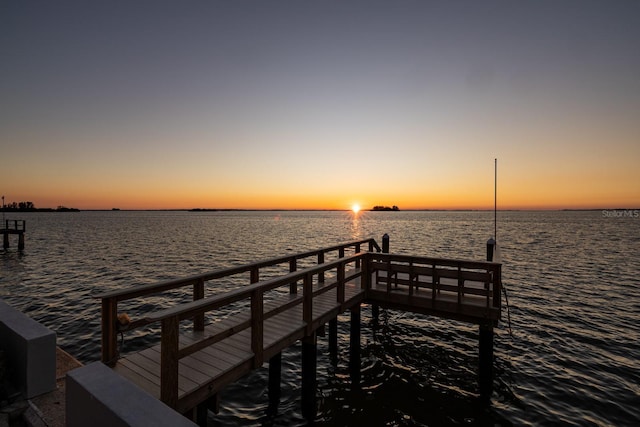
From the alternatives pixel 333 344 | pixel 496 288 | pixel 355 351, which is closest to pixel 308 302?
pixel 355 351

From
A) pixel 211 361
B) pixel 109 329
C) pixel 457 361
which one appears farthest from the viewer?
pixel 457 361

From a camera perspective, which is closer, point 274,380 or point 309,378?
point 309,378

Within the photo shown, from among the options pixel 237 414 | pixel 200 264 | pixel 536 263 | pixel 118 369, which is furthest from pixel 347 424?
pixel 536 263

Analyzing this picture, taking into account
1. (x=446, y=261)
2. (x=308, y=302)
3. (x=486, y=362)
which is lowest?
(x=486, y=362)

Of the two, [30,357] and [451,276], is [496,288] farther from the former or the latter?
[30,357]

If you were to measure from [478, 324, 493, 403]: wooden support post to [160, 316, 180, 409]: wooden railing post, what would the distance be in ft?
26.6

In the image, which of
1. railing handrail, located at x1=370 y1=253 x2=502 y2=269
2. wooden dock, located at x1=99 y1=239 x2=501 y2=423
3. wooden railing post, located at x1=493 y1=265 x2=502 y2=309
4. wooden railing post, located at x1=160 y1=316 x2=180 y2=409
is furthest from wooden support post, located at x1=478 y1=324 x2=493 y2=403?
wooden railing post, located at x1=160 y1=316 x2=180 y2=409

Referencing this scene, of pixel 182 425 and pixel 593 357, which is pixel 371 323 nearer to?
pixel 593 357

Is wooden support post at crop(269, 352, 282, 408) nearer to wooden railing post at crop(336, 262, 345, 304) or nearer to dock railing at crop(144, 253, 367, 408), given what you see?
dock railing at crop(144, 253, 367, 408)

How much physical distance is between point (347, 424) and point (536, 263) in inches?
1124

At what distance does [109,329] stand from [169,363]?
1535mm

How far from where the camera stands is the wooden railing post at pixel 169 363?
4406mm

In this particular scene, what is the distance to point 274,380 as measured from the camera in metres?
8.55

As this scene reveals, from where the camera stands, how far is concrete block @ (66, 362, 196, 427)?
9.18 ft
